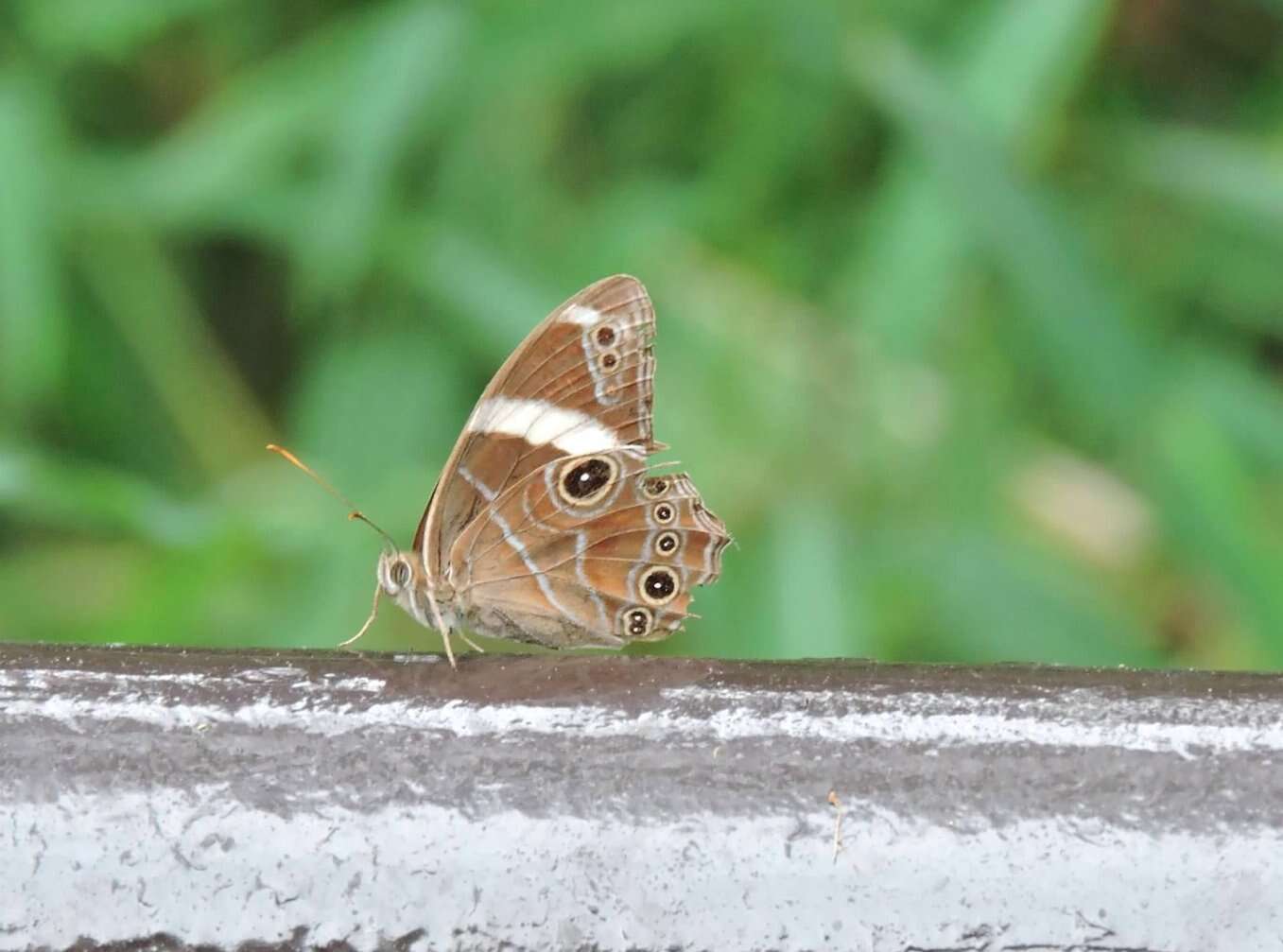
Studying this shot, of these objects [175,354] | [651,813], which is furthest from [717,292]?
[651,813]

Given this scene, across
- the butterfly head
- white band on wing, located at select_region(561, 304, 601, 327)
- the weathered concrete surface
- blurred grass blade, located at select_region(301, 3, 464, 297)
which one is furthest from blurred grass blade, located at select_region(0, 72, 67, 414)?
the weathered concrete surface

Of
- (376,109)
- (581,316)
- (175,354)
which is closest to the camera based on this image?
(581,316)

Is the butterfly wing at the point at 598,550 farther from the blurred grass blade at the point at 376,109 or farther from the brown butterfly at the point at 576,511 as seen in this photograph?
the blurred grass blade at the point at 376,109

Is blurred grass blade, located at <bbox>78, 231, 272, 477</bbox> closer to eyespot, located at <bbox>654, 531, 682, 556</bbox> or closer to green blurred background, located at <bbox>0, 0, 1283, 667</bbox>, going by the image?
green blurred background, located at <bbox>0, 0, 1283, 667</bbox>

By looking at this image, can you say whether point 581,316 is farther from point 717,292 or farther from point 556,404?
point 717,292

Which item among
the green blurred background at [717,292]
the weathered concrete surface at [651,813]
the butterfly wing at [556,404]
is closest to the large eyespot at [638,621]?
the butterfly wing at [556,404]

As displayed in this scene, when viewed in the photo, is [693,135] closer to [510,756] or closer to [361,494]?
[361,494]

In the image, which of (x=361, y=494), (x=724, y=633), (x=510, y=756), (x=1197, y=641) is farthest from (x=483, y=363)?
(x=510, y=756)
